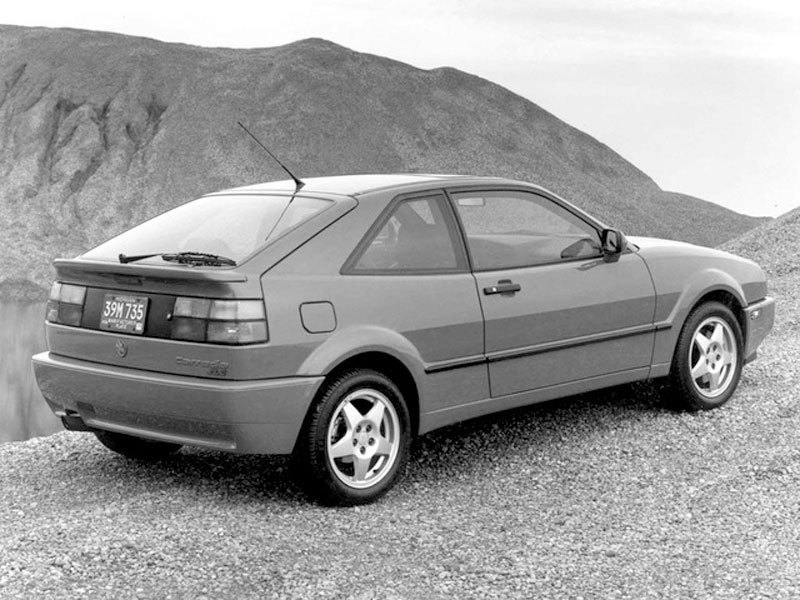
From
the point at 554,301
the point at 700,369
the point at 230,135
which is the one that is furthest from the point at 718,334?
the point at 230,135

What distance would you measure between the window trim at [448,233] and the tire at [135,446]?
5.95 ft

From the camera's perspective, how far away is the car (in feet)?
18.2

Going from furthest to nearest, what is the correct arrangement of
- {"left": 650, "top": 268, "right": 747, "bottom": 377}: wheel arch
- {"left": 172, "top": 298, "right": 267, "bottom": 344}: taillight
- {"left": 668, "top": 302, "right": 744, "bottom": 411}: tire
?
{"left": 668, "top": 302, "right": 744, "bottom": 411}: tire < {"left": 650, "top": 268, "right": 747, "bottom": 377}: wheel arch < {"left": 172, "top": 298, "right": 267, "bottom": 344}: taillight

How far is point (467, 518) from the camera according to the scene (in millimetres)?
5918

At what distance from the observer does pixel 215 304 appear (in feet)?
18.0

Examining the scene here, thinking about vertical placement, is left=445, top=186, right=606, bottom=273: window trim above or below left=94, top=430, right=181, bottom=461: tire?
above

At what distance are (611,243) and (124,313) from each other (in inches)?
116

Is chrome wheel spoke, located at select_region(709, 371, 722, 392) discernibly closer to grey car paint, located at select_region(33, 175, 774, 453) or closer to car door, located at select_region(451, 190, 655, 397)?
grey car paint, located at select_region(33, 175, 774, 453)

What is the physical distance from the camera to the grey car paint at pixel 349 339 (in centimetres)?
555

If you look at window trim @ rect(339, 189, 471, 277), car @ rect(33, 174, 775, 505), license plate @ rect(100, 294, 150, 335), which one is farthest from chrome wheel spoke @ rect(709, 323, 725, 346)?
license plate @ rect(100, 294, 150, 335)

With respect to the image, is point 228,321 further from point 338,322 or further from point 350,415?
point 350,415

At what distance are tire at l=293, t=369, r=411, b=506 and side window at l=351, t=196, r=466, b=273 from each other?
2.00 ft

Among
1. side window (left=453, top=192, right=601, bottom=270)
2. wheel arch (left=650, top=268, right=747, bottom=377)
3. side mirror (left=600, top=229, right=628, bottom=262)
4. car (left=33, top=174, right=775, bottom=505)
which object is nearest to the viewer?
car (left=33, top=174, right=775, bottom=505)

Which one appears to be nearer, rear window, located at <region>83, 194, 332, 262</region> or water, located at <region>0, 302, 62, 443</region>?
rear window, located at <region>83, 194, 332, 262</region>
